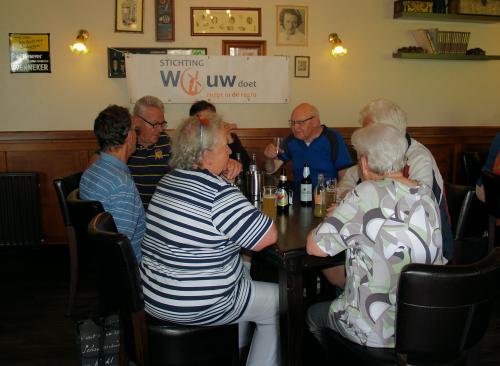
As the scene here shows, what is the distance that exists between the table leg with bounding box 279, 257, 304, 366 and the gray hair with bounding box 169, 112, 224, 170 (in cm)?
52

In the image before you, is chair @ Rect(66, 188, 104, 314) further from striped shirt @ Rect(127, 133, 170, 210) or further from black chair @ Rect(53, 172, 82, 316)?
striped shirt @ Rect(127, 133, 170, 210)

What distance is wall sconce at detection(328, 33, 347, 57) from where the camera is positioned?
15.4 feet

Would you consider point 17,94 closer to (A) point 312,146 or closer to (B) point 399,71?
(A) point 312,146

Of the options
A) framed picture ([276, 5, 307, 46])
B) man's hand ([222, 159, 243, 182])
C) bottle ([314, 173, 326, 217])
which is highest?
framed picture ([276, 5, 307, 46])

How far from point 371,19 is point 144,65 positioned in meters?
2.26

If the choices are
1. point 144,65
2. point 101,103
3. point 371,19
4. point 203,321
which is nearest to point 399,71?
point 371,19

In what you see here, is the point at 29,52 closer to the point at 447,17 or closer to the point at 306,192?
the point at 306,192

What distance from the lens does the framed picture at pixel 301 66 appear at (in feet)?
15.6

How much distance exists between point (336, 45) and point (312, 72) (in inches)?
13.3

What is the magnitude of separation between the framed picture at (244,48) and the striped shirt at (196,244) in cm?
306

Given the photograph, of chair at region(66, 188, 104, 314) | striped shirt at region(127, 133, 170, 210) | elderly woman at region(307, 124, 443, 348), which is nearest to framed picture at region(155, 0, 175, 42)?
striped shirt at region(127, 133, 170, 210)

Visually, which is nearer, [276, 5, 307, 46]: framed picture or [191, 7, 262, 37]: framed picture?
[191, 7, 262, 37]: framed picture

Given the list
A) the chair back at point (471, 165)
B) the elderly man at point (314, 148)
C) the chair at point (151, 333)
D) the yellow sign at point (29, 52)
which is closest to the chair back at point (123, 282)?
the chair at point (151, 333)

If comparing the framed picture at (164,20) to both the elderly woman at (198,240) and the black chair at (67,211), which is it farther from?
the elderly woman at (198,240)
